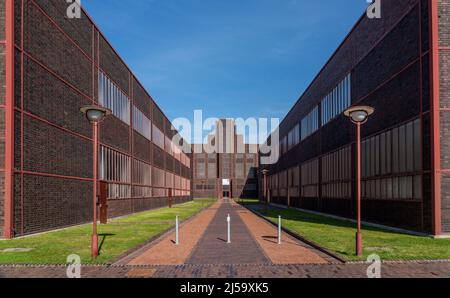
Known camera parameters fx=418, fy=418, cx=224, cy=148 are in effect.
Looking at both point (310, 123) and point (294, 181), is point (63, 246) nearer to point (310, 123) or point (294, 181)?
point (310, 123)

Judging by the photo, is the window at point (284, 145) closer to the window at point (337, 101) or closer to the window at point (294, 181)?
the window at point (294, 181)

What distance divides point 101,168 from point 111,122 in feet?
14.3

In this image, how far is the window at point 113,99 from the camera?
29755mm

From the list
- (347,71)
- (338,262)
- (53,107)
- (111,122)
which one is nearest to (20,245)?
(53,107)

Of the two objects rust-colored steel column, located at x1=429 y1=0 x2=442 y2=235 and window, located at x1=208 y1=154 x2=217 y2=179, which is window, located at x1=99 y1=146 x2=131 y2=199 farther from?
window, located at x1=208 y1=154 x2=217 y2=179

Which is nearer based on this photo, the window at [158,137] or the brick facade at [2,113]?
the brick facade at [2,113]

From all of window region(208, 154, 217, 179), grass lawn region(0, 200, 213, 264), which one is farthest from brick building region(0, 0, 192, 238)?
window region(208, 154, 217, 179)

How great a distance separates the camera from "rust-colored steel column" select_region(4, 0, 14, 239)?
17141 mm

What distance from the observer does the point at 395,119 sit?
72.3 ft

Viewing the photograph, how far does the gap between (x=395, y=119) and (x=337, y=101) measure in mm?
12379

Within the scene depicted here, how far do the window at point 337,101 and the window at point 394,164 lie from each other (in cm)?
505

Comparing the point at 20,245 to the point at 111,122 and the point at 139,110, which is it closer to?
the point at 111,122

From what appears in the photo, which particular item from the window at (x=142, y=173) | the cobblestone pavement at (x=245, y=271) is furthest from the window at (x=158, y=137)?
the cobblestone pavement at (x=245, y=271)

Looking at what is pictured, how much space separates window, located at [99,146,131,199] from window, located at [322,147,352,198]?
17.5 meters
